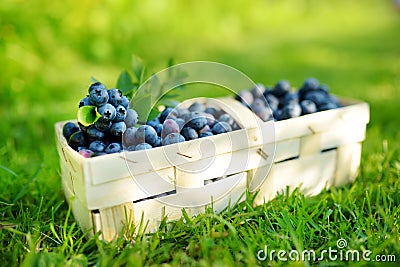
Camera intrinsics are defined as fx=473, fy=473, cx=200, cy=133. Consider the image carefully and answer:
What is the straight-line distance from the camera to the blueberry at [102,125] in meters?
1.18

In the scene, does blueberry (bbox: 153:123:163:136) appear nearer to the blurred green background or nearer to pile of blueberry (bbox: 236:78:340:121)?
pile of blueberry (bbox: 236:78:340:121)

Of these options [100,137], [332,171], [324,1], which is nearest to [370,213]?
[332,171]

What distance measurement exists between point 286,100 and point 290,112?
0.12 m

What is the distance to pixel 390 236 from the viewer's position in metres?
1.16

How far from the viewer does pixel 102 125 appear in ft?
3.89

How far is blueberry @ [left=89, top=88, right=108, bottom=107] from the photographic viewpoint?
1.17 m

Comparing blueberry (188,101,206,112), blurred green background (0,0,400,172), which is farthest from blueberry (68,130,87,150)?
blurred green background (0,0,400,172)

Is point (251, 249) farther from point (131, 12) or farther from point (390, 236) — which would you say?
point (131, 12)

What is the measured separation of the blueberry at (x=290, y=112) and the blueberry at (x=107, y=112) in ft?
1.81

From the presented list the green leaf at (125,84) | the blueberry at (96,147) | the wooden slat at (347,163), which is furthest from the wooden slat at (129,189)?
the wooden slat at (347,163)

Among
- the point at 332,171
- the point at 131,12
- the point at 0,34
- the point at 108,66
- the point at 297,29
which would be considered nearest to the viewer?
the point at 332,171

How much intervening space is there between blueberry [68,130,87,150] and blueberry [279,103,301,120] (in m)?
0.61

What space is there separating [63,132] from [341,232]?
783 mm

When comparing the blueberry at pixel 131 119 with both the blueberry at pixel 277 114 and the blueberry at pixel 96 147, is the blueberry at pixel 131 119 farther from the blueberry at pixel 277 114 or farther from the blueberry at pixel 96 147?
the blueberry at pixel 277 114
